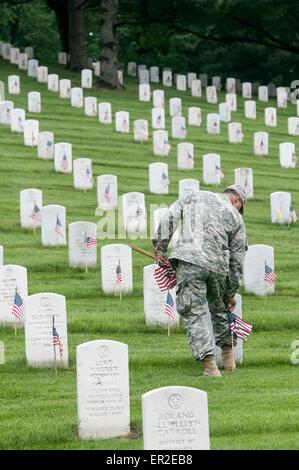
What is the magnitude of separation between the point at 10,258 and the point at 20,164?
26.8 feet

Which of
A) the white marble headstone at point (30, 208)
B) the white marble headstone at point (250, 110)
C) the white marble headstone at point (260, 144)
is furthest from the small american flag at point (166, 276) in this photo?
the white marble headstone at point (250, 110)

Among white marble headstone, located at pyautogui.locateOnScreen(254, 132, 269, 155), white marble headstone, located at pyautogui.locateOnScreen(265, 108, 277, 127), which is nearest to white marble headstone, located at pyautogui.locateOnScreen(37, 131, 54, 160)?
white marble headstone, located at pyautogui.locateOnScreen(254, 132, 269, 155)

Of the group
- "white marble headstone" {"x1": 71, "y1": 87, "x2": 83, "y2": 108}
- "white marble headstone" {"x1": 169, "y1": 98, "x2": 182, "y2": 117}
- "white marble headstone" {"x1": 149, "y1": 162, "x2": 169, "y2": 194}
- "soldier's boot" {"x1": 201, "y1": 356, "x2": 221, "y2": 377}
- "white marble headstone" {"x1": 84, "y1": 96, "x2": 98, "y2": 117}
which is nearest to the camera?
"soldier's boot" {"x1": 201, "y1": 356, "x2": 221, "y2": 377}

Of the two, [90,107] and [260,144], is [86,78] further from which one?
[260,144]

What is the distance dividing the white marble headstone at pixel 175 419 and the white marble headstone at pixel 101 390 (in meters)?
1.27

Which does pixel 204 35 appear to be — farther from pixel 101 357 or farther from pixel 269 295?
pixel 101 357

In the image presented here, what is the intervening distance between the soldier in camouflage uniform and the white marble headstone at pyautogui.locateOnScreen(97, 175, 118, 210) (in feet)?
34.4

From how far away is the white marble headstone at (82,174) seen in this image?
85.5 ft

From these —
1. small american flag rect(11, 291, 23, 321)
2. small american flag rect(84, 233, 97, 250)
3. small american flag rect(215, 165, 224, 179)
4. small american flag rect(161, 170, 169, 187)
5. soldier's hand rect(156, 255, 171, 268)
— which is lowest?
small american flag rect(11, 291, 23, 321)

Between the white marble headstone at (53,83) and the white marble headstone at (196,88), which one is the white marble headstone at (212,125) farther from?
the white marble headstone at (196,88)

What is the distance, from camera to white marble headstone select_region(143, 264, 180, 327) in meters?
16.1

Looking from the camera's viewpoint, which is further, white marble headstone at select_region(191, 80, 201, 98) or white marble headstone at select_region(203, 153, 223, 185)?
white marble headstone at select_region(191, 80, 201, 98)

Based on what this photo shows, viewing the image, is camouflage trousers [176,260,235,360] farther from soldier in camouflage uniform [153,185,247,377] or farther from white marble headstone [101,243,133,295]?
white marble headstone [101,243,133,295]
